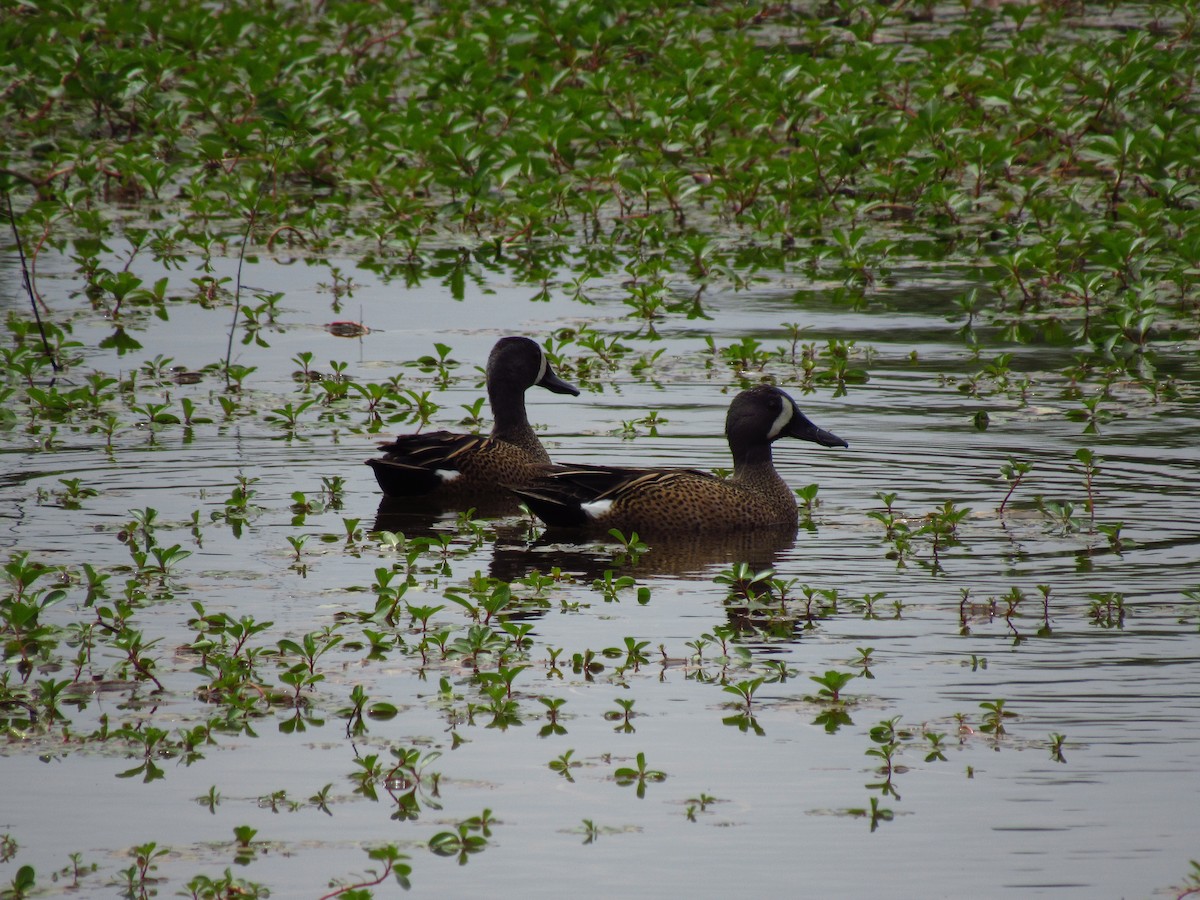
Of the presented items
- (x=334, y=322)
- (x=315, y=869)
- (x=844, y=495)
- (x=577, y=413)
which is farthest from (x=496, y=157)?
(x=315, y=869)

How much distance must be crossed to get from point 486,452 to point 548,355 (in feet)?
7.11

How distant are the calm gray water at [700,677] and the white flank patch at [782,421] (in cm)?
46

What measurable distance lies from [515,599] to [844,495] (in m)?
2.61

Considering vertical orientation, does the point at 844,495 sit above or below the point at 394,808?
above

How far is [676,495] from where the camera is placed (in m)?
8.76

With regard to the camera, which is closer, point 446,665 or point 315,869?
point 315,869

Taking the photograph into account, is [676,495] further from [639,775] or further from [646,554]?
[639,775]

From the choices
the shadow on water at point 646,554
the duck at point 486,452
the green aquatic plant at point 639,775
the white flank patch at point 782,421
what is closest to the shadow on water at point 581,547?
the shadow on water at point 646,554

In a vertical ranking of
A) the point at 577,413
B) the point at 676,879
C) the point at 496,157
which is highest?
the point at 496,157

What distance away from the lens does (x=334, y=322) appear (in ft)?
41.7

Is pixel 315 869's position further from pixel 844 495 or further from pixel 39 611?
pixel 844 495

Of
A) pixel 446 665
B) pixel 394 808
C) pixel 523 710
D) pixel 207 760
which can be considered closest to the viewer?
pixel 394 808

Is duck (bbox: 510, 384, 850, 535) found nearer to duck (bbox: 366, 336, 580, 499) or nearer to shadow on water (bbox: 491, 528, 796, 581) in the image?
shadow on water (bbox: 491, 528, 796, 581)

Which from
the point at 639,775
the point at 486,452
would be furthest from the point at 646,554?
the point at 639,775
